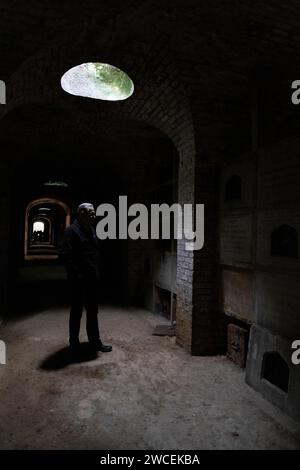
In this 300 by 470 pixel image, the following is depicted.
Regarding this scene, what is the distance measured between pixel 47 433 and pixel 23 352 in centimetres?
213

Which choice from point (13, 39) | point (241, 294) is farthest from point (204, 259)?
point (13, 39)

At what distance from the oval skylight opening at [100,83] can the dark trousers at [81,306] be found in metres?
3.07

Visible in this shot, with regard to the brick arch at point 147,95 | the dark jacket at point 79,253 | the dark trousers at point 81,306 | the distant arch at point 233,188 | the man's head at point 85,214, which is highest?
the brick arch at point 147,95

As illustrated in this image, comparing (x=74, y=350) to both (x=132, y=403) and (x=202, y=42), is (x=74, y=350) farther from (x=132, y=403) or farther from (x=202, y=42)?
(x=202, y=42)

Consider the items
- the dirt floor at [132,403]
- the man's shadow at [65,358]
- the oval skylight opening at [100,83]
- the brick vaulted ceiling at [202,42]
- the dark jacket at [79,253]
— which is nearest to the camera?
the dirt floor at [132,403]

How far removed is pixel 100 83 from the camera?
546cm

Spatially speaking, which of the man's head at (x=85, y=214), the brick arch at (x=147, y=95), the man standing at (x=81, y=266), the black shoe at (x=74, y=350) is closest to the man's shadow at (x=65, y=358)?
the black shoe at (x=74, y=350)

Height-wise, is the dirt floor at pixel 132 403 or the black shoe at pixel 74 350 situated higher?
the black shoe at pixel 74 350

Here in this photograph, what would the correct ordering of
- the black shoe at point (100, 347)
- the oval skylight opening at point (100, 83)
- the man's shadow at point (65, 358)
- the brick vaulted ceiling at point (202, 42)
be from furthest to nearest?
the oval skylight opening at point (100, 83) → the black shoe at point (100, 347) → the man's shadow at point (65, 358) → the brick vaulted ceiling at point (202, 42)

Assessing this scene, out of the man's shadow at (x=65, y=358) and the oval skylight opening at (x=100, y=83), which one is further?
the oval skylight opening at (x=100, y=83)

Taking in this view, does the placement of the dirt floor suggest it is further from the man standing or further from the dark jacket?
the dark jacket

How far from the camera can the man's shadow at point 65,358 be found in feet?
13.4

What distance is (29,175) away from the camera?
1092cm

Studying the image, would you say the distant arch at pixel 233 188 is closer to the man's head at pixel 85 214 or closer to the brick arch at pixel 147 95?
the brick arch at pixel 147 95
